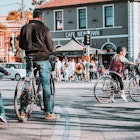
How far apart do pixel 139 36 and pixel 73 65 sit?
8803 mm

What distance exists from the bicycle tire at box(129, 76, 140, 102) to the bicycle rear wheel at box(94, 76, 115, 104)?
2.52 feet

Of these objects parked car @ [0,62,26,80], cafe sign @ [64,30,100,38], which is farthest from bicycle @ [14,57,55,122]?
cafe sign @ [64,30,100,38]

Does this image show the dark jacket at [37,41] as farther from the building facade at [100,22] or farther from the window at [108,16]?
the window at [108,16]

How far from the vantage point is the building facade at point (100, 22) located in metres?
38.8

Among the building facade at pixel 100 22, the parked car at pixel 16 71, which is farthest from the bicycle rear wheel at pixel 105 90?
the building facade at pixel 100 22

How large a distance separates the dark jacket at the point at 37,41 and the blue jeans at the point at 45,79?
11 centimetres

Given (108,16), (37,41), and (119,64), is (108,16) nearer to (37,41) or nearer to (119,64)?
(119,64)

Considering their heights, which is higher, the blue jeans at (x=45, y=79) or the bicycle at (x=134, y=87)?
the blue jeans at (x=45, y=79)

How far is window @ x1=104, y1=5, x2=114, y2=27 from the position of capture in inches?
1571

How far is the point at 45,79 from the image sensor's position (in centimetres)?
848

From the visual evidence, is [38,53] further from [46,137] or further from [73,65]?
[73,65]

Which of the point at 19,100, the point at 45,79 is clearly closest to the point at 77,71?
the point at 45,79

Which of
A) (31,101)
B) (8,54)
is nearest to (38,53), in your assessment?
(31,101)

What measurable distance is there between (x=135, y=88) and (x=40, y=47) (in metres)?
5.29
